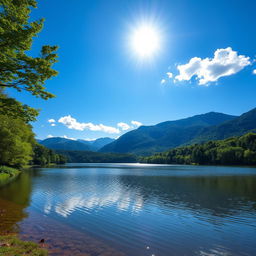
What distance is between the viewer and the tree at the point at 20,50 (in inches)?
582

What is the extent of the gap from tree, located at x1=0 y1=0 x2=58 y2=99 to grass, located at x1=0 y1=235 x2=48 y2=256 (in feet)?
36.6

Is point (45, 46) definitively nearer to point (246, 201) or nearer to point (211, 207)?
point (211, 207)

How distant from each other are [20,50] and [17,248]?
14264mm

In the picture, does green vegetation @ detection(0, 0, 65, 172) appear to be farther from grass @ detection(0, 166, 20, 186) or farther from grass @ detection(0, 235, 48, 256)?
grass @ detection(0, 166, 20, 186)

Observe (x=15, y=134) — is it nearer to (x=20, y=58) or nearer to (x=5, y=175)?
(x=5, y=175)

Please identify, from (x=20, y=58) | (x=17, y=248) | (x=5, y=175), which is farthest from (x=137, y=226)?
(x=5, y=175)

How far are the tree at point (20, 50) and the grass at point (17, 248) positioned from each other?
11.1 m

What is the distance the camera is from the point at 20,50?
16.4m

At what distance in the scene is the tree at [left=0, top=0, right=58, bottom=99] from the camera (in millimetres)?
14773

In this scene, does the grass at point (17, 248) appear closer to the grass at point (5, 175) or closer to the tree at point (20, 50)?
the tree at point (20, 50)

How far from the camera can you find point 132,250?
11938 millimetres

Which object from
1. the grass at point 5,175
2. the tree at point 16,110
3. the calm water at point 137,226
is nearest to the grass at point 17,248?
the calm water at point 137,226

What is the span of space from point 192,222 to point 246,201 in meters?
13.5

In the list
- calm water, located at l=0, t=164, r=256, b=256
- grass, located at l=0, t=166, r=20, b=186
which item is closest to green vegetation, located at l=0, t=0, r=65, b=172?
calm water, located at l=0, t=164, r=256, b=256
